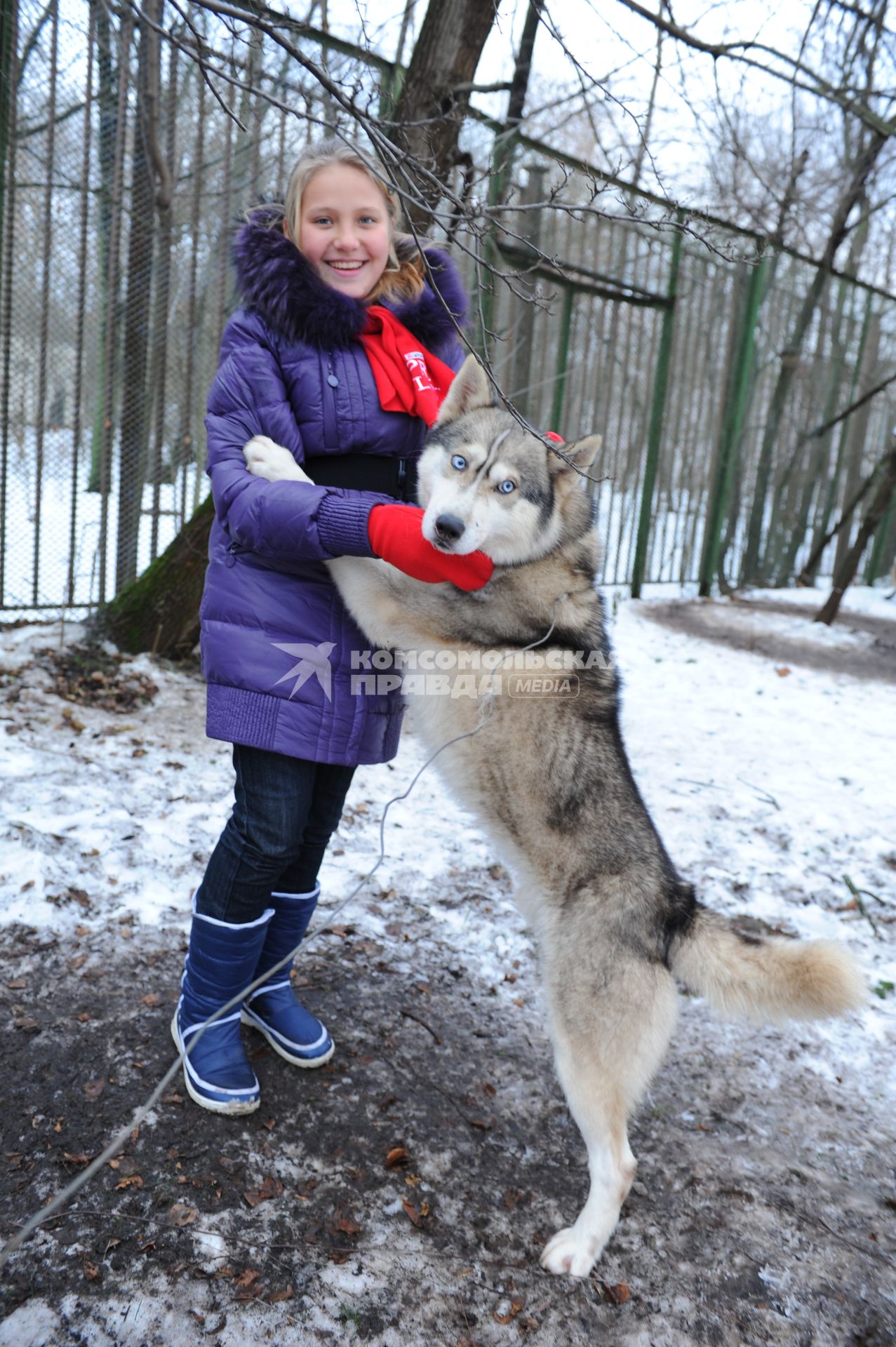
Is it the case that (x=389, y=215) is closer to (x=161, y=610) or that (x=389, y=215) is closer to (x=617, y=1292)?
(x=617, y=1292)

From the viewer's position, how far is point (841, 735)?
5.62 meters

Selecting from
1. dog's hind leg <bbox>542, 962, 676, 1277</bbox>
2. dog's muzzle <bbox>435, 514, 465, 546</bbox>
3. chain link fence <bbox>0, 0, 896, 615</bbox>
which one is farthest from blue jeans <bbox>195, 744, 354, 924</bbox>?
chain link fence <bbox>0, 0, 896, 615</bbox>

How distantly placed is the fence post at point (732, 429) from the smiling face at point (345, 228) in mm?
7755

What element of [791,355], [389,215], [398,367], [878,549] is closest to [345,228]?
[389,215]

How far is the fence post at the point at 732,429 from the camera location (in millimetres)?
8969

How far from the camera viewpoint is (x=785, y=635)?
8148mm

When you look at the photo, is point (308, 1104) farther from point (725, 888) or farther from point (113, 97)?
point (113, 97)

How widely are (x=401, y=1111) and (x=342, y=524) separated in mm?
1604

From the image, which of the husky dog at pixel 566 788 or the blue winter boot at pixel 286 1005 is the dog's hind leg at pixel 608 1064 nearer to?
the husky dog at pixel 566 788

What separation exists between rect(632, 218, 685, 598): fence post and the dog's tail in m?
6.74

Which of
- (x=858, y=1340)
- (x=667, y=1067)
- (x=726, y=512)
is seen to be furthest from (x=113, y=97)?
(x=726, y=512)

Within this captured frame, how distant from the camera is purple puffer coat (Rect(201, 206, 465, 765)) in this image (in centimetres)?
205

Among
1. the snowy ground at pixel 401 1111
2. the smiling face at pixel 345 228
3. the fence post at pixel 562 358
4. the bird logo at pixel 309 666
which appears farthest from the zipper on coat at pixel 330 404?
the fence post at pixel 562 358

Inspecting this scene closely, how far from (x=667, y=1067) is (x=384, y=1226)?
3.65ft
